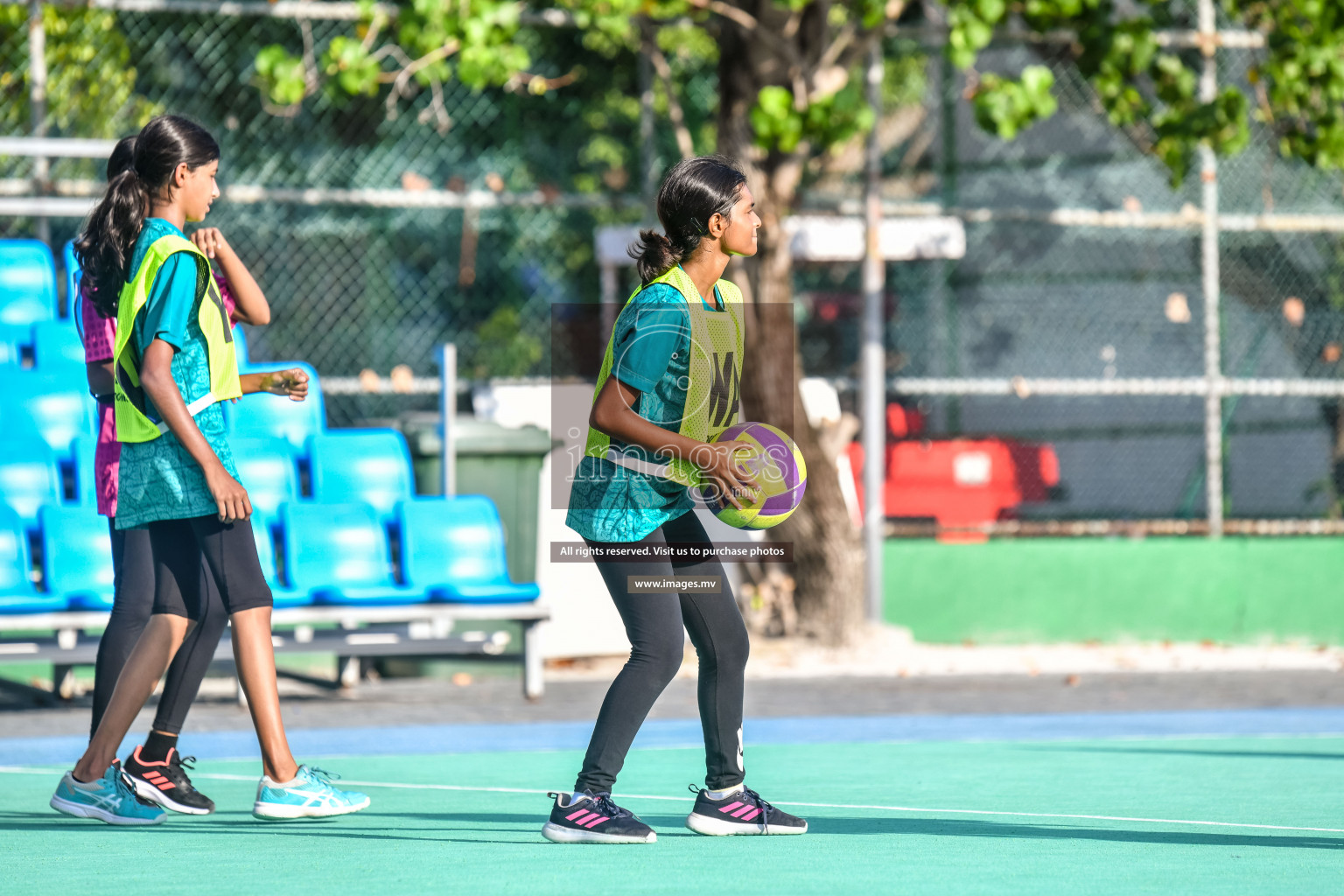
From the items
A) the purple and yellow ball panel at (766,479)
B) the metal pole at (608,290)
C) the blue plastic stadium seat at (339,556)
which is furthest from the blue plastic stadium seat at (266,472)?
the purple and yellow ball panel at (766,479)

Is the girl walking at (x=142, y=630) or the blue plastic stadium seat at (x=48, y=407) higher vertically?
the blue plastic stadium seat at (x=48, y=407)

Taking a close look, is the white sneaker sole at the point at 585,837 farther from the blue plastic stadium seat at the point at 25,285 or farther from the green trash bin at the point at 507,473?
the blue plastic stadium seat at the point at 25,285

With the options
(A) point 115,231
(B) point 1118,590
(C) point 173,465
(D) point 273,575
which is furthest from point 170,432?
(B) point 1118,590

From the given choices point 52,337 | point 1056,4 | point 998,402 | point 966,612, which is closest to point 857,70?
point 1056,4

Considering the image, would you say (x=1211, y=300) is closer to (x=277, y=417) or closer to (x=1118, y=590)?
(x=1118, y=590)

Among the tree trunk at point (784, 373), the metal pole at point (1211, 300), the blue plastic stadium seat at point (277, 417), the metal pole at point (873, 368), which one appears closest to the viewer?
the blue plastic stadium seat at point (277, 417)

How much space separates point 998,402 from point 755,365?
2434mm

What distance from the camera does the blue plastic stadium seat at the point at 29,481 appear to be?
887 centimetres

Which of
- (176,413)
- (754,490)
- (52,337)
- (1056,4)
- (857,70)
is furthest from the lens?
(857,70)

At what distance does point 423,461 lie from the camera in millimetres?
10305

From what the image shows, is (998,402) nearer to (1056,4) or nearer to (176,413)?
(1056,4)

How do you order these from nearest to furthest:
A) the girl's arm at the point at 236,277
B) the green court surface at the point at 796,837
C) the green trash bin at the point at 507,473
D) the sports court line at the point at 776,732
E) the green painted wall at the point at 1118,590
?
the green court surface at the point at 796,837, the girl's arm at the point at 236,277, the sports court line at the point at 776,732, the green trash bin at the point at 507,473, the green painted wall at the point at 1118,590

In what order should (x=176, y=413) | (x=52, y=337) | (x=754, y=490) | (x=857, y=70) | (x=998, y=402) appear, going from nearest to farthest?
1. (x=754, y=490)
2. (x=176, y=413)
3. (x=52, y=337)
4. (x=857, y=70)
5. (x=998, y=402)

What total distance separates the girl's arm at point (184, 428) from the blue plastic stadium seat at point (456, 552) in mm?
3902
